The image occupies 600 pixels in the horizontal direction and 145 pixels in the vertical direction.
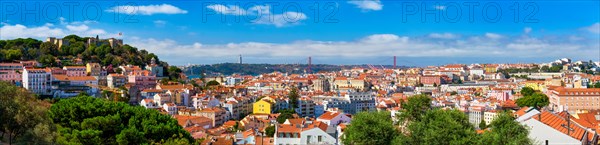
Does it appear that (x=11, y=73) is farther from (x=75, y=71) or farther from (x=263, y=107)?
(x=263, y=107)

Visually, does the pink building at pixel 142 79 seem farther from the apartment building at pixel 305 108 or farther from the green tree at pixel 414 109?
the green tree at pixel 414 109

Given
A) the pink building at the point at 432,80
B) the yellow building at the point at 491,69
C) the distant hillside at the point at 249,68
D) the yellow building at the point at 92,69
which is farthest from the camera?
the distant hillside at the point at 249,68

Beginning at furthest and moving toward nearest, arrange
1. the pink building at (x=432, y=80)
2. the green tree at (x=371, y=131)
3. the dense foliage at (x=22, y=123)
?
the pink building at (x=432, y=80) < the green tree at (x=371, y=131) < the dense foliage at (x=22, y=123)

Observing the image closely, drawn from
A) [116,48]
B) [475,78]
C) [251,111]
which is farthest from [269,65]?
[251,111]

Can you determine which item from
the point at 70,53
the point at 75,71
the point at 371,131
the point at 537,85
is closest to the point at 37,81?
the point at 75,71

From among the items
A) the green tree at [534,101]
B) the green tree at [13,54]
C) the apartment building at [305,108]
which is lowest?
the apartment building at [305,108]

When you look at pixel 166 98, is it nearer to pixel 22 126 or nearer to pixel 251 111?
pixel 251 111

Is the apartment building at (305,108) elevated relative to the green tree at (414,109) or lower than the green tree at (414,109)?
lower

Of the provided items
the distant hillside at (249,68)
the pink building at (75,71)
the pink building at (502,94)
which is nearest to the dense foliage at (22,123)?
the pink building at (75,71)
